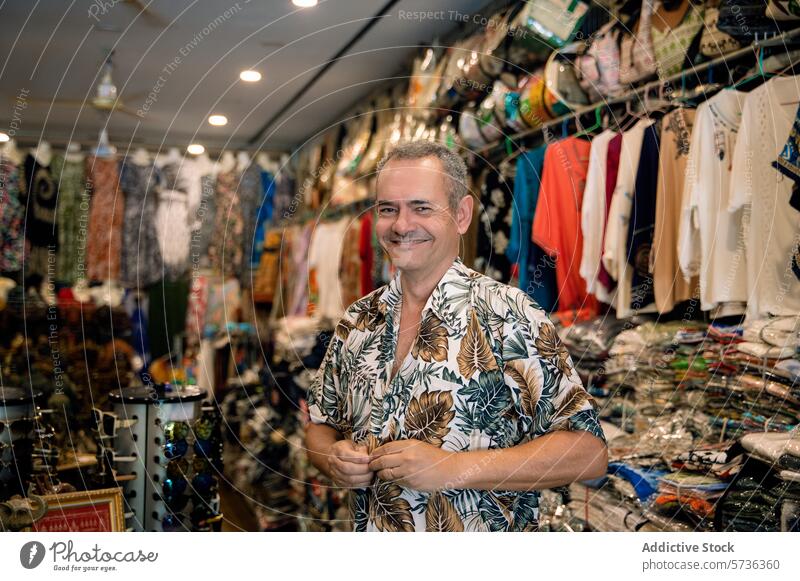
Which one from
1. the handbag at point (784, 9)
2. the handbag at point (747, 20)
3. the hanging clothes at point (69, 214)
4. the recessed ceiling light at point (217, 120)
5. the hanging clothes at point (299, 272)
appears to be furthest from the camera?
the hanging clothes at point (69, 214)

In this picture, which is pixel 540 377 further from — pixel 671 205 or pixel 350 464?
pixel 671 205

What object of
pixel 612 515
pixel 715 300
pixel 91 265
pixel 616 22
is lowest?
pixel 612 515

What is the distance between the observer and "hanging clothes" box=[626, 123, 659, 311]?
2.22 metres

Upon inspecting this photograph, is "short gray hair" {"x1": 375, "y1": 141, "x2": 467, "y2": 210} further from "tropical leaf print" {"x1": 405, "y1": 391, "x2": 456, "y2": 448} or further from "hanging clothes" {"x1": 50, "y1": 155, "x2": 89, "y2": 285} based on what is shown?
"hanging clothes" {"x1": 50, "y1": 155, "x2": 89, "y2": 285}

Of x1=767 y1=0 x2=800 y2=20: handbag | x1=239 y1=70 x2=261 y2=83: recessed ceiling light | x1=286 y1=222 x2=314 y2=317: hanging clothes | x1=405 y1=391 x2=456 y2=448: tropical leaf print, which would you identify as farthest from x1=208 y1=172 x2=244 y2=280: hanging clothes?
x1=767 y1=0 x2=800 y2=20: handbag

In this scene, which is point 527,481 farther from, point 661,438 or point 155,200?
point 155,200

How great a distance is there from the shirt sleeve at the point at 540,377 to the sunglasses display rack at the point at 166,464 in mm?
776

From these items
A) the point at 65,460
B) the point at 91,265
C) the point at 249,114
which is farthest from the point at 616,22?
the point at 91,265

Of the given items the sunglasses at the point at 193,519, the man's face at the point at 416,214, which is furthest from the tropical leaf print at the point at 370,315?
the sunglasses at the point at 193,519

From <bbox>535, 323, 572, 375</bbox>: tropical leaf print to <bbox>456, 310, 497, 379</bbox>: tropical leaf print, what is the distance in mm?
88

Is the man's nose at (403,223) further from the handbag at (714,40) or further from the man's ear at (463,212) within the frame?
the handbag at (714,40)

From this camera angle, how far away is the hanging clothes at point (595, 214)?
2367 millimetres

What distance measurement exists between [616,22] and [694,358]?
1168mm

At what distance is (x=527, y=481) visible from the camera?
1.21m
